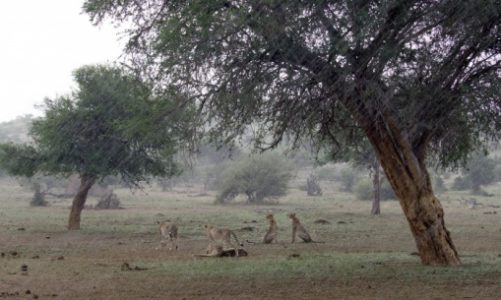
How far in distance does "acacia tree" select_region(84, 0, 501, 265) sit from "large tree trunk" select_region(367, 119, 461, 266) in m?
0.02

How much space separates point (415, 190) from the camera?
13.6m

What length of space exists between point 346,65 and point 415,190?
3.92 m

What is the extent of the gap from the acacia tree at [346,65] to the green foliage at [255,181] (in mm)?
40411

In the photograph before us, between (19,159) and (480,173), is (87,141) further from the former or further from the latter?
(480,173)

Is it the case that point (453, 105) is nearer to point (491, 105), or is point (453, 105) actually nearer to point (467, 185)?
point (491, 105)

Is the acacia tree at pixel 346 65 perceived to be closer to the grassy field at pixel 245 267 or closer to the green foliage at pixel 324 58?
the green foliage at pixel 324 58

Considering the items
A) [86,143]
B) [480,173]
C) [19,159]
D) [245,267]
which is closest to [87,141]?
[86,143]

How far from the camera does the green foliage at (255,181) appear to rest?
54094 millimetres

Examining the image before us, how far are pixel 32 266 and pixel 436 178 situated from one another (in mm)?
61172

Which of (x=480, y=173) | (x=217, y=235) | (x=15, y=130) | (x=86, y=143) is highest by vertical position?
(x=15, y=130)

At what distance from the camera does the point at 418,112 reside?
1198 centimetres

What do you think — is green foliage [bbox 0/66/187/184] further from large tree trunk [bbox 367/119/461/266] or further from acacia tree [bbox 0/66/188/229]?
large tree trunk [bbox 367/119/461/266]

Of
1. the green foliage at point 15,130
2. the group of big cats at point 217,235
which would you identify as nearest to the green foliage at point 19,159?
the group of big cats at point 217,235

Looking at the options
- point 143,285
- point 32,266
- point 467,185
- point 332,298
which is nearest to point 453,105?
point 332,298
